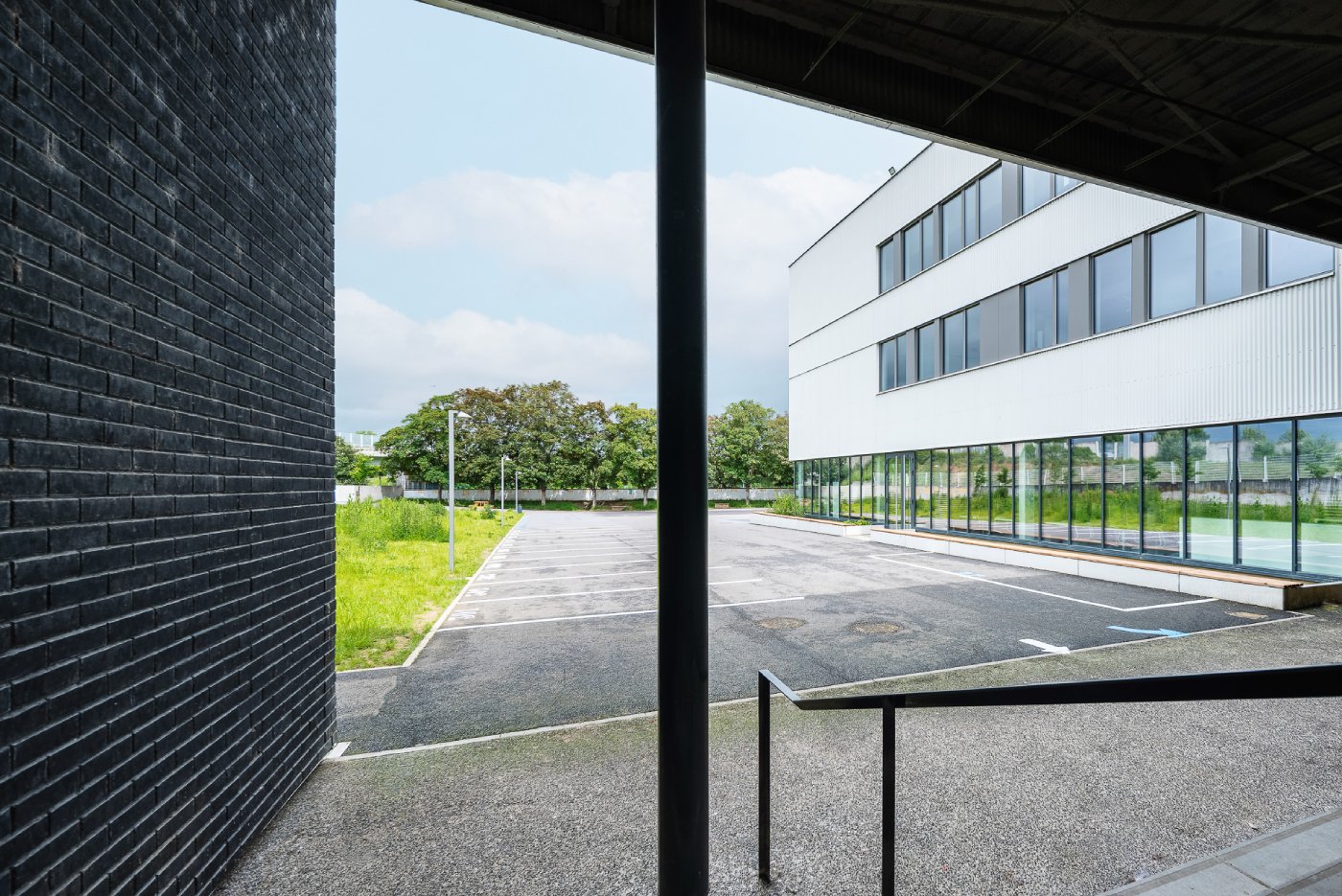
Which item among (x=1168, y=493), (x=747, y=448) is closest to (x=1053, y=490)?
(x=1168, y=493)

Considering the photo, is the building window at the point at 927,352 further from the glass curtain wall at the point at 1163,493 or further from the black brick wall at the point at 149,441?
the black brick wall at the point at 149,441

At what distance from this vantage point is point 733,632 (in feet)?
28.3

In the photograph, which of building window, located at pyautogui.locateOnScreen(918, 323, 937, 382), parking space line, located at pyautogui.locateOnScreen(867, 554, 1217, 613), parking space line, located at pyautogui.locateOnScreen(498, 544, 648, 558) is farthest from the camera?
building window, located at pyautogui.locateOnScreen(918, 323, 937, 382)

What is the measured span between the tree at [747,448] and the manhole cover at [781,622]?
172 feet

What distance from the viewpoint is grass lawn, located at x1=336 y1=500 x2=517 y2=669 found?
8.30m

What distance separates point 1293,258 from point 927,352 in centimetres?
1063

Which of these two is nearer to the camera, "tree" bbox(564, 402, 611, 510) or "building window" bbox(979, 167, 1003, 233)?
"building window" bbox(979, 167, 1003, 233)

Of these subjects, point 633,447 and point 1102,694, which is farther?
point 633,447

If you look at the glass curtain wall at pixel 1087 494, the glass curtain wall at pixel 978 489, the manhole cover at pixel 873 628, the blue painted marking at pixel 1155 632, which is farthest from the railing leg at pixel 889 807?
the glass curtain wall at pixel 978 489

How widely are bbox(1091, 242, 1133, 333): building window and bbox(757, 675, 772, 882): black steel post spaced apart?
15.3 m

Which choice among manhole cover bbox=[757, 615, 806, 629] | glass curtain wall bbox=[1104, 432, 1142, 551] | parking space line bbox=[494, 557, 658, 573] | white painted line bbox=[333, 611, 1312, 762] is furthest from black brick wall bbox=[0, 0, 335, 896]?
glass curtain wall bbox=[1104, 432, 1142, 551]

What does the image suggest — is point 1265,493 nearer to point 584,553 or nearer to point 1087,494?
point 1087,494

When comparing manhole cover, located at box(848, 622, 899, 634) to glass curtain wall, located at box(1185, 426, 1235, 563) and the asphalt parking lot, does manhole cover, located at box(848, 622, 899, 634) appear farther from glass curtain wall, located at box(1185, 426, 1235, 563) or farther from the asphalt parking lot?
glass curtain wall, located at box(1185, 426, 1235, 563)

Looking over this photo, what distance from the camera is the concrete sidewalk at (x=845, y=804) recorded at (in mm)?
3275
